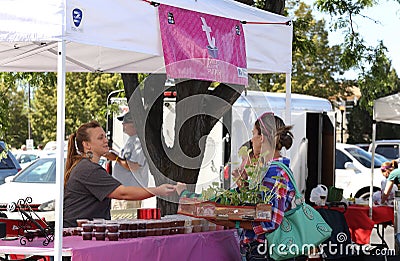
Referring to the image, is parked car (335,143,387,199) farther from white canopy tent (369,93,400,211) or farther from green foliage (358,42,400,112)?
white canopy tent (369,93,400,211)

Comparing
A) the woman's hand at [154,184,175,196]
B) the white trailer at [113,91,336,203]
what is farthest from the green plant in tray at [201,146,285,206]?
the white trailer at [113,91,336,203]

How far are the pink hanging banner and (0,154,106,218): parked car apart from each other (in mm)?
4990

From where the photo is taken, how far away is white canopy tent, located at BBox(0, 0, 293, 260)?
15.2ft

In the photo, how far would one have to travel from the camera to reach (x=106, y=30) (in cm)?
495

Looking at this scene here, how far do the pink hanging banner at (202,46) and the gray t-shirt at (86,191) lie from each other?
0.85 metres

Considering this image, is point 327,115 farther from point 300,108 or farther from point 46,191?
point 46,191

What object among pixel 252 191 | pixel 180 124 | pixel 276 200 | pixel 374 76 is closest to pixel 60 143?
pixel 252 191

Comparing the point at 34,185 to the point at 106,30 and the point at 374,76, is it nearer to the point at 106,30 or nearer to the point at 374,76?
the point at 374,76

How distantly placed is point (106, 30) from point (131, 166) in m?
1.95

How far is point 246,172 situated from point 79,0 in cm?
173

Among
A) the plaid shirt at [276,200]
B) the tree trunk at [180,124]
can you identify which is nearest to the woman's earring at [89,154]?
the tree trunk at [180,124]

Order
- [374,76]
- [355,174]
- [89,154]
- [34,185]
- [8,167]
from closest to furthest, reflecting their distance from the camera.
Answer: [89,154]
[34,185]
[8,167]
[374,76]
[355,174]

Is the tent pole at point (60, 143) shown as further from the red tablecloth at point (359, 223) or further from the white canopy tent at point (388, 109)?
the white canopy tent at point (388, 109)

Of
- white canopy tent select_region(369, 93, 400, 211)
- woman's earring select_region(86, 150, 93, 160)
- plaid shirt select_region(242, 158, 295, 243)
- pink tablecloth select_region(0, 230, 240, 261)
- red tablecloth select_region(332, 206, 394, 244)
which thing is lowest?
red tablecloth select_region(332, 206, 394, 244)
